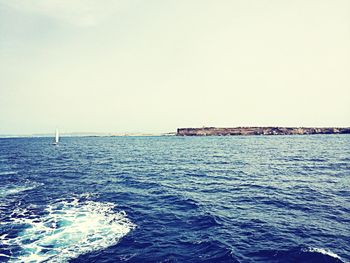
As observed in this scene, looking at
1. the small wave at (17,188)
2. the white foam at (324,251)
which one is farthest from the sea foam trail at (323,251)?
the small wave at (17,188)

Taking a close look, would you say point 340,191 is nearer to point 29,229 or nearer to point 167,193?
point 167,193

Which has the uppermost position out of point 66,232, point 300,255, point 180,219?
point 300,255

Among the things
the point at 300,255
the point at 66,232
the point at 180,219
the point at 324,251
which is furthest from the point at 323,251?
the point at 66,232

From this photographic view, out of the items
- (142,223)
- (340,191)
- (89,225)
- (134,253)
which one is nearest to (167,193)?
(142,223)

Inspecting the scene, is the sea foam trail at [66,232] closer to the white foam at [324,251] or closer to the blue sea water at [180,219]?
the blue sea water at [180,219]

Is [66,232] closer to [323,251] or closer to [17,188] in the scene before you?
[323,251]

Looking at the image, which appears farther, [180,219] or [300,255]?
[180,219]

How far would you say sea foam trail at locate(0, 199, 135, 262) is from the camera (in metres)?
19.9

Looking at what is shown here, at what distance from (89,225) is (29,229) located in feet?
19.0

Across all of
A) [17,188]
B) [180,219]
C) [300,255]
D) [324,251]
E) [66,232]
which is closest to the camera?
[300,255]

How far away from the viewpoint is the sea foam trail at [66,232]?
65.3ft

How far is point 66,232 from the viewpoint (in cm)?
2395

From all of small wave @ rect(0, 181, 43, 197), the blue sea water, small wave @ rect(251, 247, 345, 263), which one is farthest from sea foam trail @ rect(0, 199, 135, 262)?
small wave @ rect(251, 247, 345, 263)

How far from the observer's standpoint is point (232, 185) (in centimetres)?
4075
